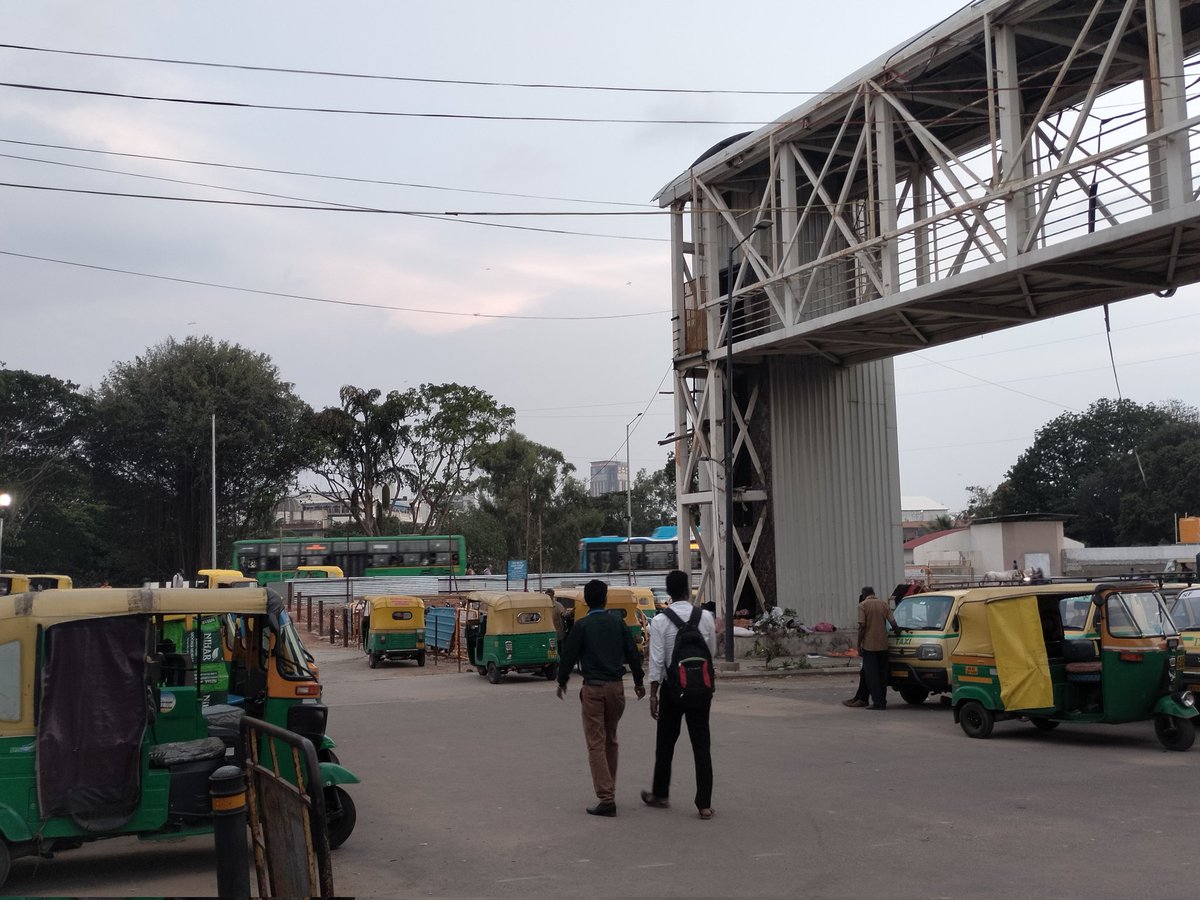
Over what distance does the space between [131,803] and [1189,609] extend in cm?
1237

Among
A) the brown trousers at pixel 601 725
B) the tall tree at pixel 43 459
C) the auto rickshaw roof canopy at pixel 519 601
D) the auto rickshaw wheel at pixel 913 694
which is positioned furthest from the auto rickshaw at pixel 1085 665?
the tall tree at pixel 43 459

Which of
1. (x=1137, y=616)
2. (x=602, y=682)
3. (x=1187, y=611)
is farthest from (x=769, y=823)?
(x=1187, y=611)

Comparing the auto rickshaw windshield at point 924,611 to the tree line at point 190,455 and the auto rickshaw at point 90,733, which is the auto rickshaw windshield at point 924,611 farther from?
the tree line at point 190,455

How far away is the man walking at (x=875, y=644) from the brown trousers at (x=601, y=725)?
26.0 feet

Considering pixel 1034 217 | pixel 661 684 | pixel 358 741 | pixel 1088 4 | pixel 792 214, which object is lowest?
pixel 358 741

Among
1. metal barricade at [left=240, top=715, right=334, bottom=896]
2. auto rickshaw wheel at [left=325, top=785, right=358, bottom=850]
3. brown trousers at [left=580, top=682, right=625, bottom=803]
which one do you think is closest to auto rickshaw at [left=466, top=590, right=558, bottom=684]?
brown trousers at [left=580, top=682, right=625, bottom=803]

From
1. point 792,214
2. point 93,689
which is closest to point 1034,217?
point 792,214

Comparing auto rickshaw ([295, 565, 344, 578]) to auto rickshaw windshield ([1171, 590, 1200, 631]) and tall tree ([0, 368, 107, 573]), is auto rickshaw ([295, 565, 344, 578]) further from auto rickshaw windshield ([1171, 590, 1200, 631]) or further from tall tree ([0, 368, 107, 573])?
auto rickshaw windshield ([1171, 590, 1200, 631])

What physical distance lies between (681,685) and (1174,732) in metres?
6.35

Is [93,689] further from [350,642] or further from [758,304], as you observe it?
[350,642]

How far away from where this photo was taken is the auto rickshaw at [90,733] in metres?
6.98

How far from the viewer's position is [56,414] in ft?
194

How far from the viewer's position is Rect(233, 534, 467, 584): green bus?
51.0 m

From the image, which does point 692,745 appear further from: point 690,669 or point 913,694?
point 913,694
